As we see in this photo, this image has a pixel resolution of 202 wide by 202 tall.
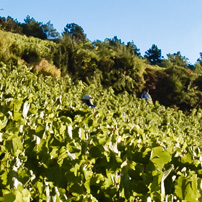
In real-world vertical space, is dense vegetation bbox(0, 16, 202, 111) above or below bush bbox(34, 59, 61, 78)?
above

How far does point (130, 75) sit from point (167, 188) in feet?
47.7

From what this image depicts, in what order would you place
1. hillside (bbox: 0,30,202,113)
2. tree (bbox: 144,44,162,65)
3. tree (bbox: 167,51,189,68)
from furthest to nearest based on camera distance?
tree (bbox: 144,44,162,65)
tree (bbox: 167,51,189,68)
hillside (bbox: 0,30,202,113)


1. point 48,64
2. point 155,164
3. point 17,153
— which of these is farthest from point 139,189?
point 48,64

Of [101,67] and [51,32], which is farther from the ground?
[51,32]

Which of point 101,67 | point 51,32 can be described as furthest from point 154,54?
point 101,67

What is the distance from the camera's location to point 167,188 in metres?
1.95

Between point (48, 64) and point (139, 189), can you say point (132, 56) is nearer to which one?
point (48, 64)

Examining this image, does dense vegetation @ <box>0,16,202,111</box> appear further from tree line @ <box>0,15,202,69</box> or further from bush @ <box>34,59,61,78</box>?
tree line @ <box>0,15,202,69</box>

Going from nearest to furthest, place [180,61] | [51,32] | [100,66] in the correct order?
[100,66], [180,61], [51,32]

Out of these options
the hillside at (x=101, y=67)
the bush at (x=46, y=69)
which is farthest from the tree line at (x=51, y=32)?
the bush at (x=46, y=69)

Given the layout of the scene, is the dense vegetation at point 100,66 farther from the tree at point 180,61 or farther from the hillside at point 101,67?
the tree at point 180,61

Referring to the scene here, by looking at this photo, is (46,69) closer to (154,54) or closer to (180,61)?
(180,61)

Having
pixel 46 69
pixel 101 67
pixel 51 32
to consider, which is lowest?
pixel 46 69

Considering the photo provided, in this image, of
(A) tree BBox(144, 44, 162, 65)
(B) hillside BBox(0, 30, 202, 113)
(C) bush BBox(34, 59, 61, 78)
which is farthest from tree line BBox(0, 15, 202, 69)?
(C) bush BBox(34, 59, 61, 78)
